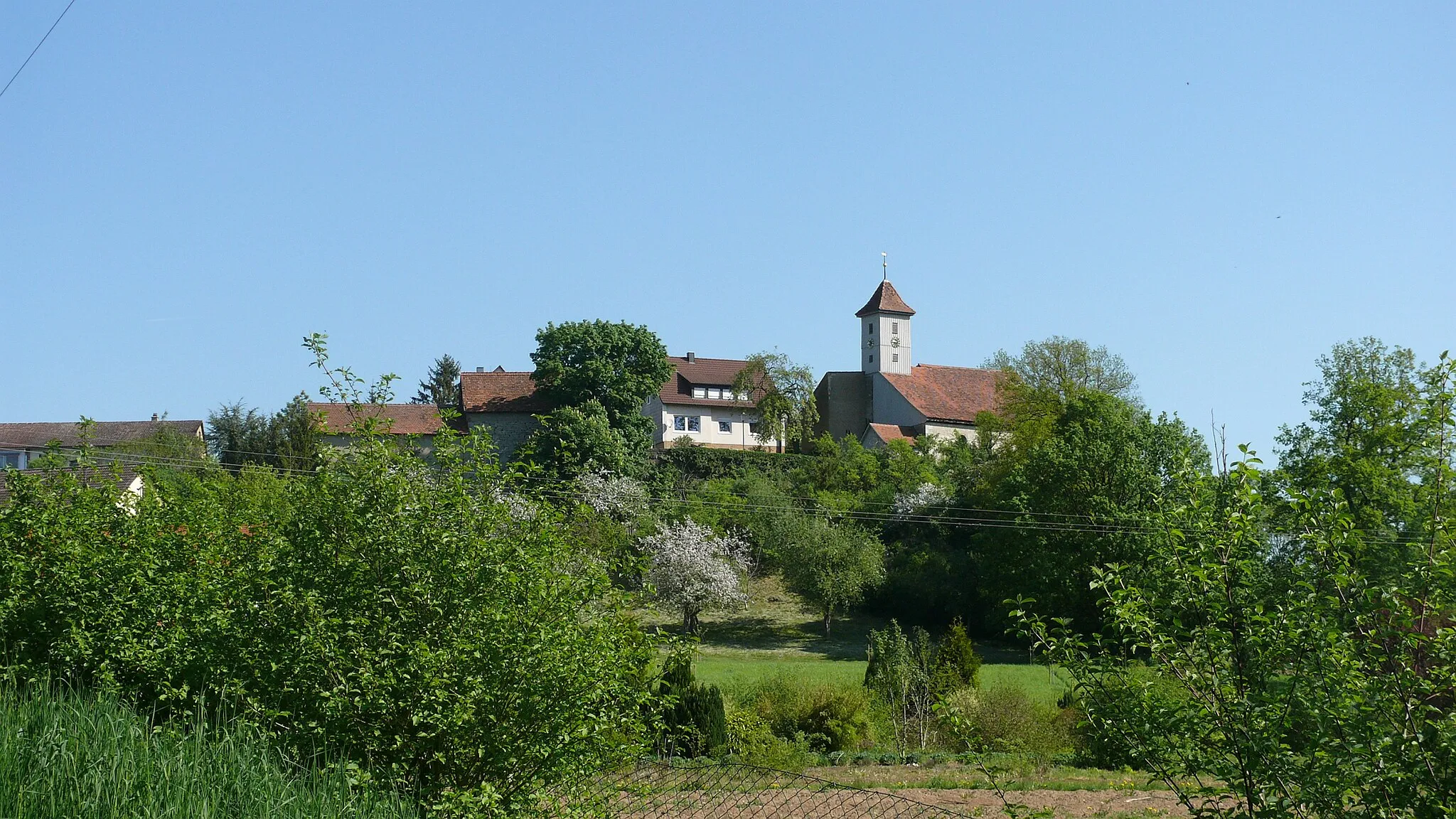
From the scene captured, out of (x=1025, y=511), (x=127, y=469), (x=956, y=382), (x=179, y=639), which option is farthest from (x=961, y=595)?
(x=179, y=639)

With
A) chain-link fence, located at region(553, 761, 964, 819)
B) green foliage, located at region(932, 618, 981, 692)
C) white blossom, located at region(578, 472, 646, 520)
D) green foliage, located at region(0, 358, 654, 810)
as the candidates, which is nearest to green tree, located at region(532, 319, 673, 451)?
white blossom, located at region(578, 472, 646, 520)

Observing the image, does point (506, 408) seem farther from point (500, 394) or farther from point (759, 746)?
point (759, 746)

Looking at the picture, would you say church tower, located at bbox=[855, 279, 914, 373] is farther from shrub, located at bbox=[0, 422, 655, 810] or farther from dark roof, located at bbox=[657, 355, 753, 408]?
shrub, located at bbox=[0, 422, 655, 810]

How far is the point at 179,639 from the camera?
26.8ft

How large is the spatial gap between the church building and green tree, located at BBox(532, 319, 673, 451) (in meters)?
17.8

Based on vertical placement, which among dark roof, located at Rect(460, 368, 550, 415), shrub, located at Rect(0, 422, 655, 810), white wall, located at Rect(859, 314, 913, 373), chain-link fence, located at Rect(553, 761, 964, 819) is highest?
white wall, located at Rect(859, 314, 913, 373)

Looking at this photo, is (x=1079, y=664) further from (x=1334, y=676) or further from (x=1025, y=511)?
(x=1025, y=511)

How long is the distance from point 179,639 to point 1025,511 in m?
38.4

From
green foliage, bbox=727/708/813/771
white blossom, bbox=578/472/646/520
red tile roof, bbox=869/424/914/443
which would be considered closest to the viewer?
green foliage, bbox=727/708/813/771

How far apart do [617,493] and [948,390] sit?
34.7 m

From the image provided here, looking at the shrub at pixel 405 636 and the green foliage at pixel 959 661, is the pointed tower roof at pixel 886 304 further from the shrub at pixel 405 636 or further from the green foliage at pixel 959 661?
the shrub at pixel 405 636

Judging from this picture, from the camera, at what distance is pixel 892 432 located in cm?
7156

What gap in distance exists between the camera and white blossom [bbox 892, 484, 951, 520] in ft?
172

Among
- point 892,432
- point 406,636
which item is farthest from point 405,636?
point 892,432
